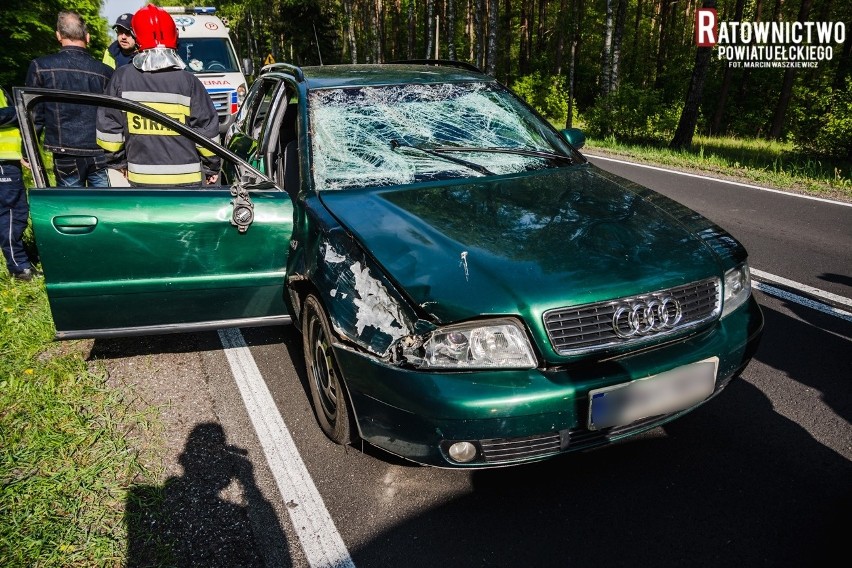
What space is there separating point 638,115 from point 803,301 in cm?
1307

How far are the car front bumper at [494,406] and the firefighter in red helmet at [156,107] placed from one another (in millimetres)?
2374

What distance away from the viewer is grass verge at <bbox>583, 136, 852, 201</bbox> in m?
8.67

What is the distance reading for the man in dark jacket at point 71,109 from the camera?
467 cm

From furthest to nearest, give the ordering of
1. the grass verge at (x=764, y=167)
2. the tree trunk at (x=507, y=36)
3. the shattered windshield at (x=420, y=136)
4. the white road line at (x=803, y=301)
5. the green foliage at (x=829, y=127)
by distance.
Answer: the tree trunk at (x=507, y=36) < the green foliage at (x=829, y=127) < the grass verge at (x=764, y=167) < the white road line at (x=803, y=301) < the shattered windshield at (x=420, y=136)

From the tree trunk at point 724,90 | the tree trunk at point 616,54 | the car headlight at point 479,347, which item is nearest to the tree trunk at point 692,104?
the tree trunk at point 616,54

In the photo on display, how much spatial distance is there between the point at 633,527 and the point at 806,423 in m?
1.25

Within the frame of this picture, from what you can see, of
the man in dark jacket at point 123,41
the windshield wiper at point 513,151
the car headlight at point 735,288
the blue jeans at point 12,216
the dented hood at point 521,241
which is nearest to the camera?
the dented hood at point 521,241

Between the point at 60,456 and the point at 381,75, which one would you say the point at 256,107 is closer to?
the point at 381,75

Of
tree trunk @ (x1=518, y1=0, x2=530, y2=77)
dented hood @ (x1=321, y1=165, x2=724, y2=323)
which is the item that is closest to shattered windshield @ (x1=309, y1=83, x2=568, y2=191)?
dented hood @ (x1=321, y1=165, x2=724, y2=323)

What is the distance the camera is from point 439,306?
85.9 inches

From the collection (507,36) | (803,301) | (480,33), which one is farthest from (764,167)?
(507,36)

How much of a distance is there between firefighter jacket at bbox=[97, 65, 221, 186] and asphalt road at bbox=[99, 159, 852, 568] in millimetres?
1528

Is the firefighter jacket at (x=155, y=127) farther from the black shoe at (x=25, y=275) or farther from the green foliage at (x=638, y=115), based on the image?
the green foliage at (x=638, y=115)

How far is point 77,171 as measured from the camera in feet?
16.4
